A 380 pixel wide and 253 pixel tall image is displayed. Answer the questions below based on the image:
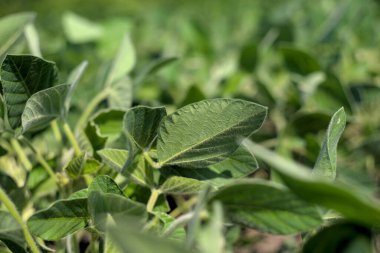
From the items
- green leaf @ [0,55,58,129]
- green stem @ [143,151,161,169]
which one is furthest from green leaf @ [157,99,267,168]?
green leaf @ [0,55,58,129]

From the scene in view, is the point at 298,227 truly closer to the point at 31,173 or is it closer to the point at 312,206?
the point at 312,206

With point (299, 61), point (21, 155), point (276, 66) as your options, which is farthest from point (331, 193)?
point (276, 66)

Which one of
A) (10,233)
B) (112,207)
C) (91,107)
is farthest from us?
(91,107)

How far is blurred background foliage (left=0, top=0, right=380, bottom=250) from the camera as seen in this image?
716 millimetres

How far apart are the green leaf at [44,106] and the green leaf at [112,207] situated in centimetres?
10

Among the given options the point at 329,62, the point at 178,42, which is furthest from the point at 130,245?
the point at 178,42

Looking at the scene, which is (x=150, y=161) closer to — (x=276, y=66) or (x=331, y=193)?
(x=331, y=193)

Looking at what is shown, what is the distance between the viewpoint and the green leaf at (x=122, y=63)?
0.65m

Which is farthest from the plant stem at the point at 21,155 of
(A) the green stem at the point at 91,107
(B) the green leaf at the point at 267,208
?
(B) the green leaf at the point at 267,208

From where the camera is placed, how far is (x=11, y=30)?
52cm

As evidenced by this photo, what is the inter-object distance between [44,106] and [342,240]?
25 centimetres

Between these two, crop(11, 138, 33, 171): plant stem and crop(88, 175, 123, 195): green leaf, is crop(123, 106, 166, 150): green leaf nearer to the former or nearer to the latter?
crop(88, 175, 123, 195): green leaf

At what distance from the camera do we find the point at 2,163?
23.9 inches

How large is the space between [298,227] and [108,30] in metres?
0.89
